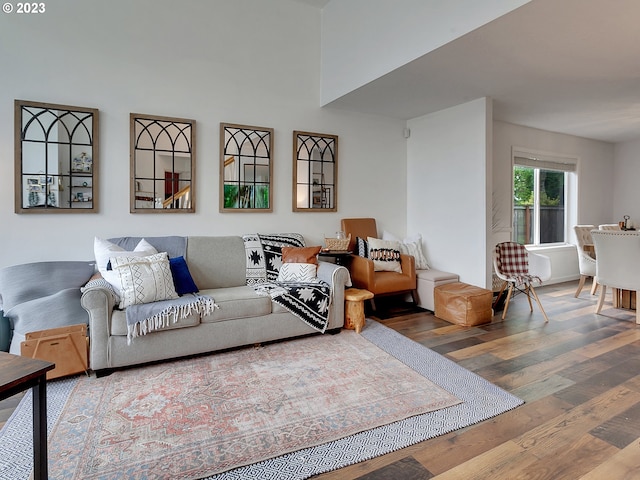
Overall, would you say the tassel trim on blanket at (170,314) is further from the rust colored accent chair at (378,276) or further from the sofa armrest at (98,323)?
the rust colored accent chair at (378,276)

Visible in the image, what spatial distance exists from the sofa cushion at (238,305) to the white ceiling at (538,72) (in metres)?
2.38

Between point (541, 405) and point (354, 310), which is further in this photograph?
point (354, 310)

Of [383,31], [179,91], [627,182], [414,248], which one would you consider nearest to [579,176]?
[627,182]


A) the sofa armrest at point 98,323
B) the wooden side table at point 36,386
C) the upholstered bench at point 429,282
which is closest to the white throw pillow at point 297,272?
the upholstered bench at point 429,282

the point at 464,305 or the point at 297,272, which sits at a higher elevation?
the point at 297,272

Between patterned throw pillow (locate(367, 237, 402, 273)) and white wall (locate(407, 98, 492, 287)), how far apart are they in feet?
2.35

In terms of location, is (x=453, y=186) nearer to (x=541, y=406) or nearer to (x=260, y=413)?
(x=541, y=406)

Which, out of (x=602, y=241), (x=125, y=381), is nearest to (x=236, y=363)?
(x=125, y=381)

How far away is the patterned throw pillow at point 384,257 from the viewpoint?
13.9 ft

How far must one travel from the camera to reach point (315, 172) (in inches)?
177

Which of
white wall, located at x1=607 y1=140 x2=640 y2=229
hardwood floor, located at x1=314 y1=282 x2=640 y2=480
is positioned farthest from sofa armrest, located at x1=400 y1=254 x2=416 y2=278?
white wall, located at x1=607 y1=140 x2=640 y2=229

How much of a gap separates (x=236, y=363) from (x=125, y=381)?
754 millimetres

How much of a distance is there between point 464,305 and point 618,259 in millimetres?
1754

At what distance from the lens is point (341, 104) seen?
14.4 ft
